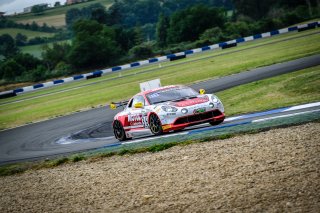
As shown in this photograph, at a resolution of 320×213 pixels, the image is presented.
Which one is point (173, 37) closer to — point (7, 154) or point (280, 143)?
point (7, 154)

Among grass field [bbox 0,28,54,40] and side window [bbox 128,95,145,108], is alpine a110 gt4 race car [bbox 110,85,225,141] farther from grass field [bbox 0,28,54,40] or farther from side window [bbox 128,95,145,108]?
grass field [bbox 0,28,54,40]

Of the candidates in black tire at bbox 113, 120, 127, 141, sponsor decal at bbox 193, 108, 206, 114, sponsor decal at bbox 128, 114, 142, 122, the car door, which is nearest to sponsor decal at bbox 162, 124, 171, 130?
sponsor decal at bbox 193, 108, 206, 114

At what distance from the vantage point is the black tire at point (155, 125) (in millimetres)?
14093

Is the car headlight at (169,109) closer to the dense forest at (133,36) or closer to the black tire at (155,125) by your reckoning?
the black tire at (155,125)

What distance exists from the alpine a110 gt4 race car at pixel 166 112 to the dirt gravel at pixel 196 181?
8.31ft

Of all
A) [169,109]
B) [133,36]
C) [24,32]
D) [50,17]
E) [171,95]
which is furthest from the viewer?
[50,17]

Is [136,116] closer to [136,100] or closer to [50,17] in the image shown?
[136,100]

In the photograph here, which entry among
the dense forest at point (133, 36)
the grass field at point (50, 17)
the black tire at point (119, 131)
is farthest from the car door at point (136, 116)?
the grass field at point (50, 17)

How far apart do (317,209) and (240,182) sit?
166 cm

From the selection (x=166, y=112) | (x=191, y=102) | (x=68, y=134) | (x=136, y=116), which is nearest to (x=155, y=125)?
(x=166, y=112)

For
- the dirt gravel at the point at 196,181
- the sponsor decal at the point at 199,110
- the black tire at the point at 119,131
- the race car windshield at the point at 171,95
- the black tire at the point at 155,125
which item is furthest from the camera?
the black tire at the point at 119,131

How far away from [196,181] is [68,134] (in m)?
12.2

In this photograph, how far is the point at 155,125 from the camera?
561 inches

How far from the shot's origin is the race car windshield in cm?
1452
